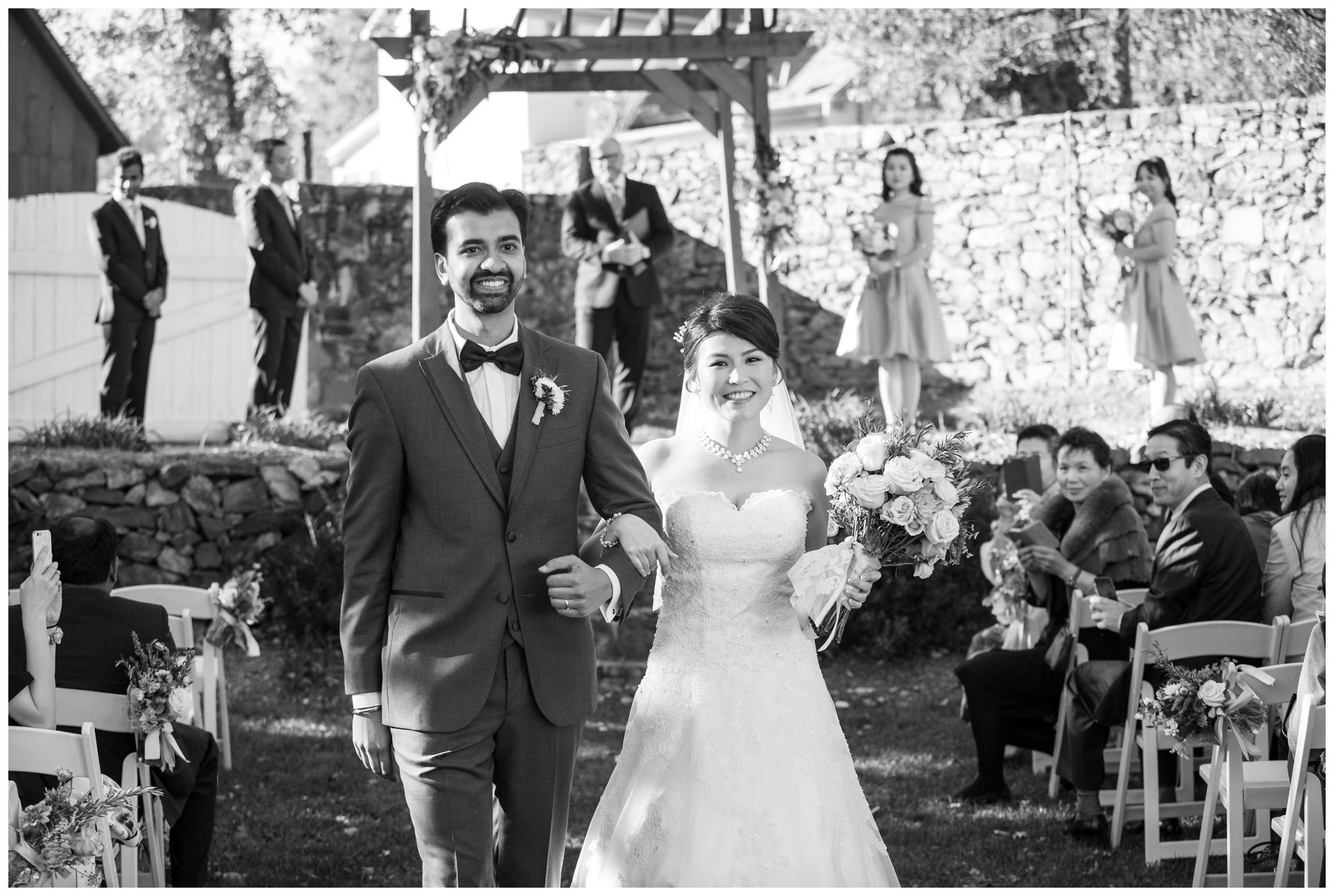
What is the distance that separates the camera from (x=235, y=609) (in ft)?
21.2

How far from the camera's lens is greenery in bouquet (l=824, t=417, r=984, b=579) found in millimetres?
3924

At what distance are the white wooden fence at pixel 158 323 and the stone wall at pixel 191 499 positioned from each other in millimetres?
2244

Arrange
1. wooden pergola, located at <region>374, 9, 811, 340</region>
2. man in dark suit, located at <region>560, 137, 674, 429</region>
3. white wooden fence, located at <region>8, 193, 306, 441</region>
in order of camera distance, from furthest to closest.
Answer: white wooden fence, located at <region>8, 193, 306, 441</region> < man in dark suit, located at <region>560, 137, 674, 429</region> < wooden pergola, located at <region>374, 9, 811, 340</region>

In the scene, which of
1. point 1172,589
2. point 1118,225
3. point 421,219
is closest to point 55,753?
point 1172,589

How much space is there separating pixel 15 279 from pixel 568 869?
8557mm

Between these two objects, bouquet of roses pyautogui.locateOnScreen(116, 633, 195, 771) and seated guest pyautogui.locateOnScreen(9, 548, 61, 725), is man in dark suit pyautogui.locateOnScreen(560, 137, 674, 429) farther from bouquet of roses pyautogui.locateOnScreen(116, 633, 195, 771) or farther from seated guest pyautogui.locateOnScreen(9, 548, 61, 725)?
seated guest pyautogui.locateOnScreen(9, 548, 61, 725)

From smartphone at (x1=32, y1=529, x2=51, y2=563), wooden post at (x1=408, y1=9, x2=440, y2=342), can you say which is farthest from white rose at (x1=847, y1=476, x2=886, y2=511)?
wooden post at (x1=408, y1=9, x2=440, y2=342)

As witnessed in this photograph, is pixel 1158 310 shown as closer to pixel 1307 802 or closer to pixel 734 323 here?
pixel 1307 802

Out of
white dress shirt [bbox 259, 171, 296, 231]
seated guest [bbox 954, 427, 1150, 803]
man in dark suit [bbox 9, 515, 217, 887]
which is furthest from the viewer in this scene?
white dress shirt [bbox 259, 171, 296, 231]

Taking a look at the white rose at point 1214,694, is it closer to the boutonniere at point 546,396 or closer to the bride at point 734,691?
the bride at point 734,691

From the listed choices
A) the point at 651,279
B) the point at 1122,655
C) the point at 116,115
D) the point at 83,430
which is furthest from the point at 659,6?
the point at 116,115

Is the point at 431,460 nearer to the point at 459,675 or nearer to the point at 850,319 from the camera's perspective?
the point at 459,675

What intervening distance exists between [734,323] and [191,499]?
19.7ft

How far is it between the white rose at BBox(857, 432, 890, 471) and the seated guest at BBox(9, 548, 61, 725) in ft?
7.49
